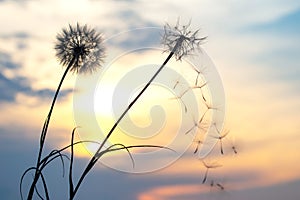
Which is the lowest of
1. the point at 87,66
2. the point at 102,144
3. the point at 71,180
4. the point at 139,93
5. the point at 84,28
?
the point at 71,180

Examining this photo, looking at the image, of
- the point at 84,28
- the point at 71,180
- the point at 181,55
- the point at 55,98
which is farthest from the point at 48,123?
the point at 181,55

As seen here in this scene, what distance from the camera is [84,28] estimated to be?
35.1 ft

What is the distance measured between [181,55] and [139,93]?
3.70 feet

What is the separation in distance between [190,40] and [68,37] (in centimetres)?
254

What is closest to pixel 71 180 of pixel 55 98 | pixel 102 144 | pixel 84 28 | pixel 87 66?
pixel 102 144

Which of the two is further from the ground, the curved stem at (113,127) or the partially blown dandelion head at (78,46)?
the partially blown dandelion head at (78,46)

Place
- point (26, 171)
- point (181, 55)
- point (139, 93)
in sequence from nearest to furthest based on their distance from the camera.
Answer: point (139, 93) → point (181, 55) → point (26, 171)

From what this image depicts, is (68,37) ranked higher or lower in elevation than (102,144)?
higher

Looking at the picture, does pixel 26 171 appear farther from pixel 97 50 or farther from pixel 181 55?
pixel 181 55

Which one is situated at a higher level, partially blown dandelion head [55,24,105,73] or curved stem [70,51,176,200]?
partially blown dandelion head [55,24,105,73]

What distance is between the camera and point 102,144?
29.9 ft

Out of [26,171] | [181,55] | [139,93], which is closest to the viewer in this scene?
[139,93]

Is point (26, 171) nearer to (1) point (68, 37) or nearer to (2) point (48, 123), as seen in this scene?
(2) point (48, 123)

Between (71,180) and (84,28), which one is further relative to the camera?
(84,28)
